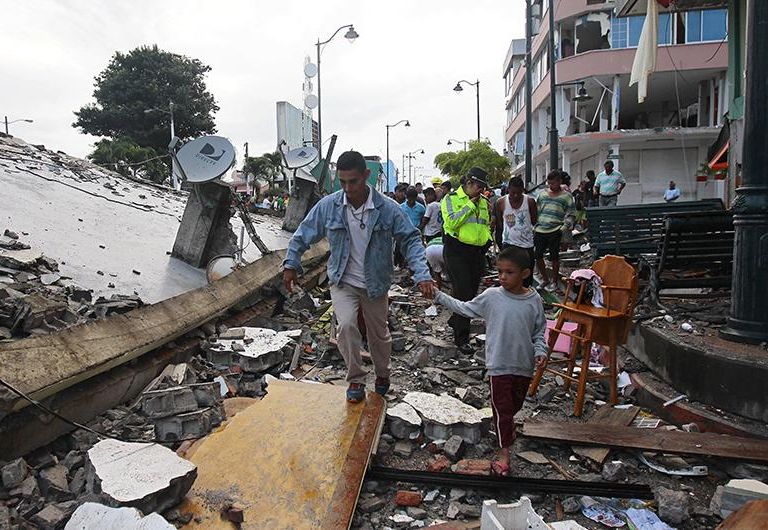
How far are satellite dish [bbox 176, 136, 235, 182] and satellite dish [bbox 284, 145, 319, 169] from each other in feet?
17.8

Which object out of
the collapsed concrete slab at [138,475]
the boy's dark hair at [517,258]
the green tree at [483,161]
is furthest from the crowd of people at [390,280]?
the green tree at [483,161]

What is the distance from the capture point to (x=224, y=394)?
166 inches

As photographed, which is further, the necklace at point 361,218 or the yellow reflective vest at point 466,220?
the yellow reflective vest at point 466,220

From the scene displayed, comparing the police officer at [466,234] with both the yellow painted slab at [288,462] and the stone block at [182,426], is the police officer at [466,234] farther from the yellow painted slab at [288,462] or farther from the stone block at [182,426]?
the stone block at [182,426]

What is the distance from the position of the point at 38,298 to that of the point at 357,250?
258 cm

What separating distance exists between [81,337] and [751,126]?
4925 mm

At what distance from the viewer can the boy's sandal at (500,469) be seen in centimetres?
319

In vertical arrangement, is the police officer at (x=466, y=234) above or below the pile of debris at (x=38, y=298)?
above

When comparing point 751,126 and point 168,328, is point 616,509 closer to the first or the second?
point 751,126

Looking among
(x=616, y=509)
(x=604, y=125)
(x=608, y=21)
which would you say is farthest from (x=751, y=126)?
(x=608, y=21)

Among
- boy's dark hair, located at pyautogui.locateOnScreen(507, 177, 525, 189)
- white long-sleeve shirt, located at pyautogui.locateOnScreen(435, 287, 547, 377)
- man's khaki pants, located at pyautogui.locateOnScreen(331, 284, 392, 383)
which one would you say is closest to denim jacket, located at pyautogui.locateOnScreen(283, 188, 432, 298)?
man's khaki pants, located at pyautogui.locateOnScreen(331, 284, 392, 383)

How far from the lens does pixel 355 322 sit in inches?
A: 154

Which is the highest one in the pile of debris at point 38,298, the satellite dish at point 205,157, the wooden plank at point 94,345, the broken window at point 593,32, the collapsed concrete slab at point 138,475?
the broken window at point 593,32

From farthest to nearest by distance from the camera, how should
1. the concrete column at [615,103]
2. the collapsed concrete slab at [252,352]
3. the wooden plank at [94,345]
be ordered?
the concrete column at [615,103] → the collapsed concrete slab at [252,352] → the wooden plank at [94,345]
